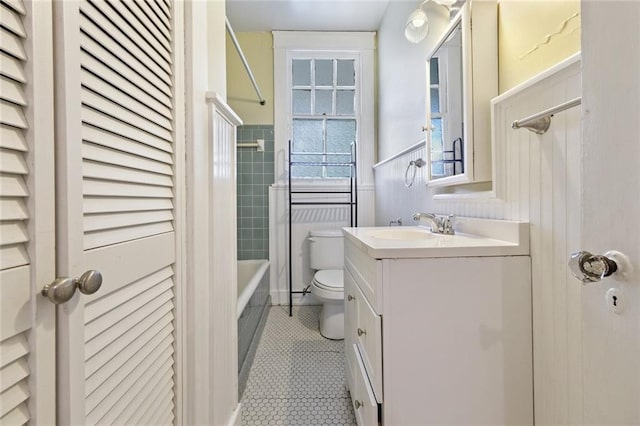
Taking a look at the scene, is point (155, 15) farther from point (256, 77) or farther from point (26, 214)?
point (256, 77)

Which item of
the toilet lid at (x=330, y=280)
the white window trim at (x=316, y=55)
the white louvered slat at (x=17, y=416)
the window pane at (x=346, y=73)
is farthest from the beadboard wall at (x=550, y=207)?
the window pane at (x=346, y=73)

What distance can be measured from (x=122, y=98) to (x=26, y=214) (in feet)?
1.05

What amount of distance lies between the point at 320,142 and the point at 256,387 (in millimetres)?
2197

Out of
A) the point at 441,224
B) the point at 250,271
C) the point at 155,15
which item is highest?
the point at 155,15

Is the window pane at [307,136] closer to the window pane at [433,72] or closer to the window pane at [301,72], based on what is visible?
the window pane at [301,72]

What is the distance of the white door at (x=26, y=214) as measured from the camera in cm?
42

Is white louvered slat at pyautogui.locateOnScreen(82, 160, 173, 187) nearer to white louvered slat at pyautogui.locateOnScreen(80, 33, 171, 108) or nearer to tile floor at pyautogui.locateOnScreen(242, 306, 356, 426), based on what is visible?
white louvered slat at pyautogui.locateOnScreen(80, 33, 171, 108)

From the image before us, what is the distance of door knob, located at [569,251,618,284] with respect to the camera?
48 centimetres

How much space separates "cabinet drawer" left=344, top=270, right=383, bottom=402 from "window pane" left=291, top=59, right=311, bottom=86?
2.24 m

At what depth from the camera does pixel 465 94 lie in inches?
50.7

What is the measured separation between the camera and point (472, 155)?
1.27 metres

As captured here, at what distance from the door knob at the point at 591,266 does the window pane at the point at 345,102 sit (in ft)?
9.25

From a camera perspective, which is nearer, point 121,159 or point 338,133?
point 121,159

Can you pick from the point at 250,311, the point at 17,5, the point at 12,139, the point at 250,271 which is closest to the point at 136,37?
the point at 17,5
